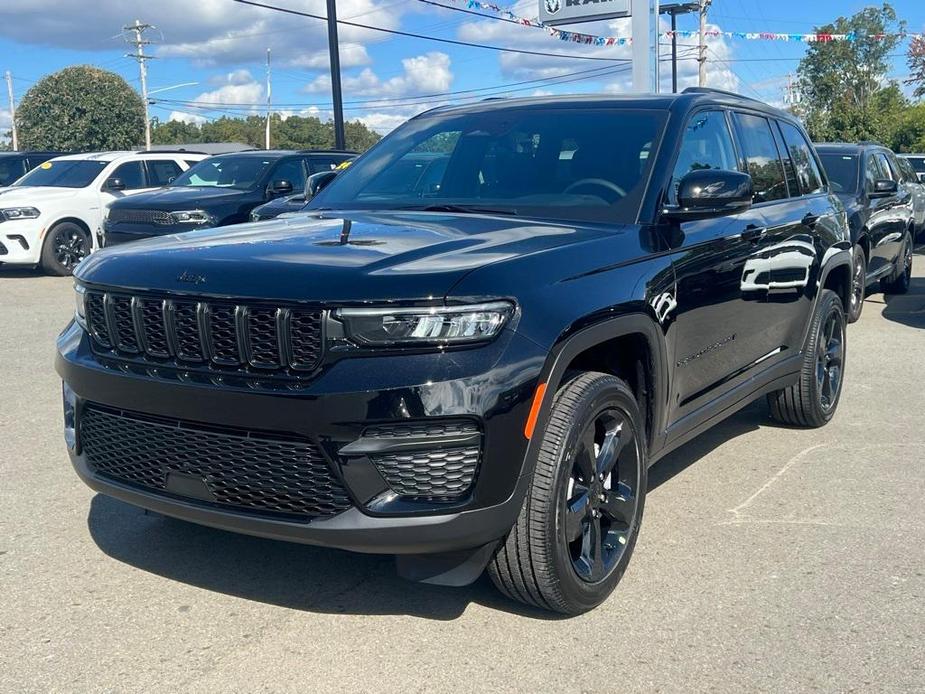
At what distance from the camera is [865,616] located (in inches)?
139

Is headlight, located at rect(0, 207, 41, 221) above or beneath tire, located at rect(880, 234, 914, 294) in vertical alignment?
above

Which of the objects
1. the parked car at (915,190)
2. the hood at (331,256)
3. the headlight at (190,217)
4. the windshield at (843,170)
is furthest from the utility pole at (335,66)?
the hood at (331,256)

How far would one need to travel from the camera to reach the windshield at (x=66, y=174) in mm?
14742

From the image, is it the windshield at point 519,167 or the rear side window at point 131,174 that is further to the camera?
the rear side window at point 131,174

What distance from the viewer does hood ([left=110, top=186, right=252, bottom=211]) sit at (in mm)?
12227

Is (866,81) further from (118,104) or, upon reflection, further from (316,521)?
(316,521)

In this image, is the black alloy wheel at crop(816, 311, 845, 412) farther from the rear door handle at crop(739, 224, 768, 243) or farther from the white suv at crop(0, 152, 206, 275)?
the white suv at crop(0, 152, 206, 275)

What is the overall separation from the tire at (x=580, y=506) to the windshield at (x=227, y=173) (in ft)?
32.9

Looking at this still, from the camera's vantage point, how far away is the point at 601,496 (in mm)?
3594

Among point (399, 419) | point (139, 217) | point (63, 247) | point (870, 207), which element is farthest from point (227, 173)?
point (399, 419)

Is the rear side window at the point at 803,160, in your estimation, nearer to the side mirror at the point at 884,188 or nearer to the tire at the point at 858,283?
the tire at the point at 858,283

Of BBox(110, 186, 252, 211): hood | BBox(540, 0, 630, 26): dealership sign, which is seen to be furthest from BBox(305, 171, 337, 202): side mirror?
BBox(540, 0, 630, 26): dealership sign

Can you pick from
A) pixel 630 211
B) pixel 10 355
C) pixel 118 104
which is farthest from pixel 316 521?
pixel 118 104

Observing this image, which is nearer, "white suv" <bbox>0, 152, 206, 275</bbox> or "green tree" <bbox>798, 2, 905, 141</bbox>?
"white suv" <bbox>0, 152, 206, 275</bbox>
